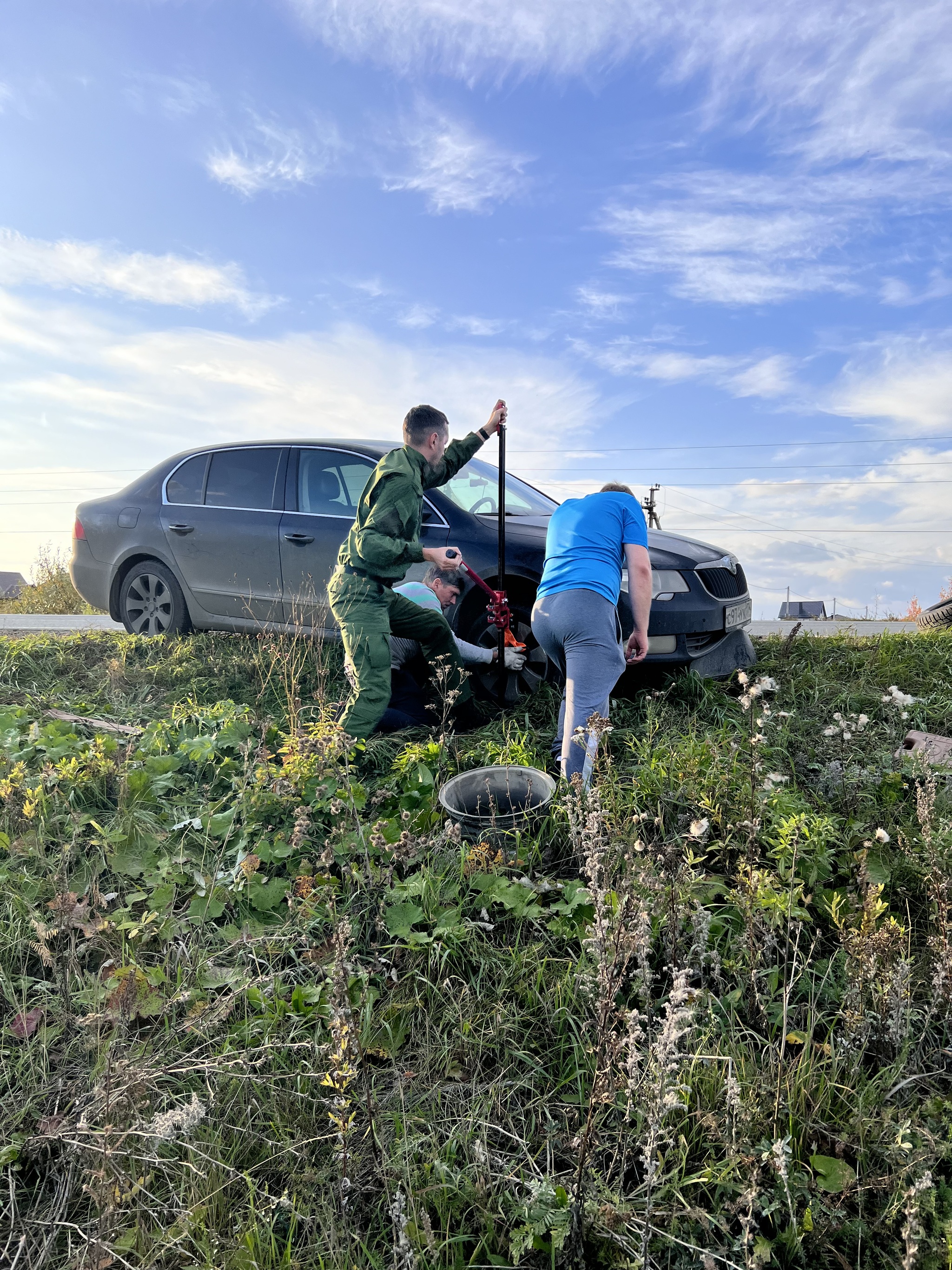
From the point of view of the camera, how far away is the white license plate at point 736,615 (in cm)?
518

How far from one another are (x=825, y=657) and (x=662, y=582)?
2.21m

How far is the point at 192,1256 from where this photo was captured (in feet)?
5.87

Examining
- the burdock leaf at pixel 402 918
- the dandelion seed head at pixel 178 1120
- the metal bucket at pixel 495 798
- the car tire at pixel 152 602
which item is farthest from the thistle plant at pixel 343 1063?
the car tire at pixel 152 602

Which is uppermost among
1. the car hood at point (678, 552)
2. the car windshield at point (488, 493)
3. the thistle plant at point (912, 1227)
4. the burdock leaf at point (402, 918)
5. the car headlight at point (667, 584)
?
the car windshield at point (488, 493)

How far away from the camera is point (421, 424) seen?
4645 mm

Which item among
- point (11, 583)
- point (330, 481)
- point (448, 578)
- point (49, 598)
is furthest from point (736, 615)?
point (11, 583)

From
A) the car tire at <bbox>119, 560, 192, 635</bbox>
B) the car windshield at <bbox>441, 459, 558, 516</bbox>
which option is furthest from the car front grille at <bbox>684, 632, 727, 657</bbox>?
the car tire at <bbox>119, 560, 192, 635</bbox>

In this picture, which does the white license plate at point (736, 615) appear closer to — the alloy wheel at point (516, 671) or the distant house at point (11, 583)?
the alloy wheel at point (516, 671)

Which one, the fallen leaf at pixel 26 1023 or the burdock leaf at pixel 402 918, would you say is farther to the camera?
the burdock leaf at pixel 402 918

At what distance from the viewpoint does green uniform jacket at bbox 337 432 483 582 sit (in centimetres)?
435

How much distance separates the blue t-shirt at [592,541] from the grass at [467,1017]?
36.5 inches

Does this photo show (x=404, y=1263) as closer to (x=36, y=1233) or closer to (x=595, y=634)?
(x=36, y=1233)

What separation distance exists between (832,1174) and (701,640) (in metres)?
3.53

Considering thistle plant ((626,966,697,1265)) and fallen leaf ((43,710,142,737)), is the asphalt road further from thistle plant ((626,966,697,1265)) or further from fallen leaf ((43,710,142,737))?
thistle plant ((626,966,697,1265))
